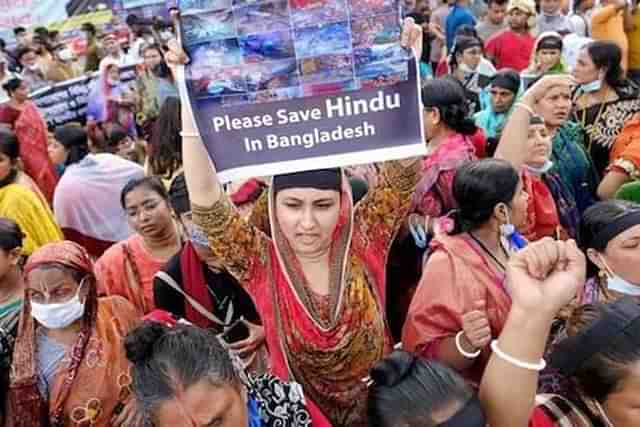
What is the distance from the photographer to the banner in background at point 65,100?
287 inches

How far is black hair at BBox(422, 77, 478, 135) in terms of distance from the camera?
3.43 metres

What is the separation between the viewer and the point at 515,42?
6375mm

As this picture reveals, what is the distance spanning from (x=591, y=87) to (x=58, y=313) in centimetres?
316

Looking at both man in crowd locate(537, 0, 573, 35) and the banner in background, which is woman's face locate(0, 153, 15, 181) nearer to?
the banner in background

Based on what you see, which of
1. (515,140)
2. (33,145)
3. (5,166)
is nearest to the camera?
(515,140)

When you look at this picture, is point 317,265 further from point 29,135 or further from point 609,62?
point 29,135

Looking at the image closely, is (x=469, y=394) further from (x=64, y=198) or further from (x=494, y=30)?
(x=494, y=30)

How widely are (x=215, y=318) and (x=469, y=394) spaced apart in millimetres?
1101

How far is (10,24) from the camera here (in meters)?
10.2

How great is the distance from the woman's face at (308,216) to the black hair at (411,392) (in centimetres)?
41

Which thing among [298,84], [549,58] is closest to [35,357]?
[298,84]

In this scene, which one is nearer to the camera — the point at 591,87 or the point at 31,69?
the point at 591,87

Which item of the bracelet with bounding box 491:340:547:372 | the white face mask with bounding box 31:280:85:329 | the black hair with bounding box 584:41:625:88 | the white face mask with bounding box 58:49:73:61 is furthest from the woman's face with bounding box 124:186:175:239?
the white face mask with bounding box 58:49:73:61

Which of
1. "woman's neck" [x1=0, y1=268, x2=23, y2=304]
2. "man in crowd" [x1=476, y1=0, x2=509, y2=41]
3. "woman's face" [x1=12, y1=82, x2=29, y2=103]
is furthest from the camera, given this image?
"man in crowd" [x1=476, y1=0, x2=509, y2=41]
